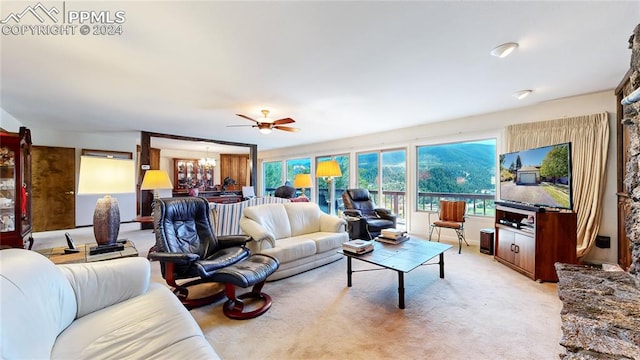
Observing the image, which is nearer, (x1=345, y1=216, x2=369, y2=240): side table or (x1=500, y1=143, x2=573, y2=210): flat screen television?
(x1=500, y1=143, x2=573, y2=210): flat screen television

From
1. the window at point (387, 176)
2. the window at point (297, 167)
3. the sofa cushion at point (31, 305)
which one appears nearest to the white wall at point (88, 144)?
the window at point (297, 167)

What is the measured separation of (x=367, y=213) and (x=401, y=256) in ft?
8.12

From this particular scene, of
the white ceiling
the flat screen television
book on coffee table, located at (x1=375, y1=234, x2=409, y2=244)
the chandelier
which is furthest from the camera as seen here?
the chandelier

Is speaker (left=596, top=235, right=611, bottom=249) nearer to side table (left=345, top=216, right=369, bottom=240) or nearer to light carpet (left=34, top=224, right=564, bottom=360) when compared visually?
light carpet (left=34, top=224, right=564, bottom=360)

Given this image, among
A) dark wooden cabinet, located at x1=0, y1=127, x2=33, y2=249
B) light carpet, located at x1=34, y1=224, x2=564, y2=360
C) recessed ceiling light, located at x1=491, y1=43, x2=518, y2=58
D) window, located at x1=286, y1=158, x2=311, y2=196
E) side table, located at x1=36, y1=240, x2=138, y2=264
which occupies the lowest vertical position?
light carpet, located at x1=34, y1=224, x2=564, y2=360

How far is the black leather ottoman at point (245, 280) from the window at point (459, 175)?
4.01m

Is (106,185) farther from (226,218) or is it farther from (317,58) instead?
(317,58)

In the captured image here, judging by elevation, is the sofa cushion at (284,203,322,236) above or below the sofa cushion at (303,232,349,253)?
above

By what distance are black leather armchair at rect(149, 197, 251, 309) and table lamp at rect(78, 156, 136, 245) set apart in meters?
0.36

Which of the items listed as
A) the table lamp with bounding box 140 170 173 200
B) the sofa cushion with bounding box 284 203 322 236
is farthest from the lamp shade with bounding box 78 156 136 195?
the table lamp with bounding box 140 170 173 200

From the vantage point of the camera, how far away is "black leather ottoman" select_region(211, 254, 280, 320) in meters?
2.17

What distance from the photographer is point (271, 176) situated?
32.0 ft

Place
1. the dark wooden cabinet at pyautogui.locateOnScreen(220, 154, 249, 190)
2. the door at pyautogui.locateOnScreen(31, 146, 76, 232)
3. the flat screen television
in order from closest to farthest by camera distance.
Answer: the flat screen television, the door at pyautogui.locateOnScreen(31, 146, 76, 232), the dark wooden cabinet at pyautogui.locateOnScreen(220, 154, 249, 190)

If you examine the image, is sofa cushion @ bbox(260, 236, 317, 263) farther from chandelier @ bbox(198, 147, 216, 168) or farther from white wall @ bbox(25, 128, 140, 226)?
chandelier @ bbox(198, 147, 216, 168)
